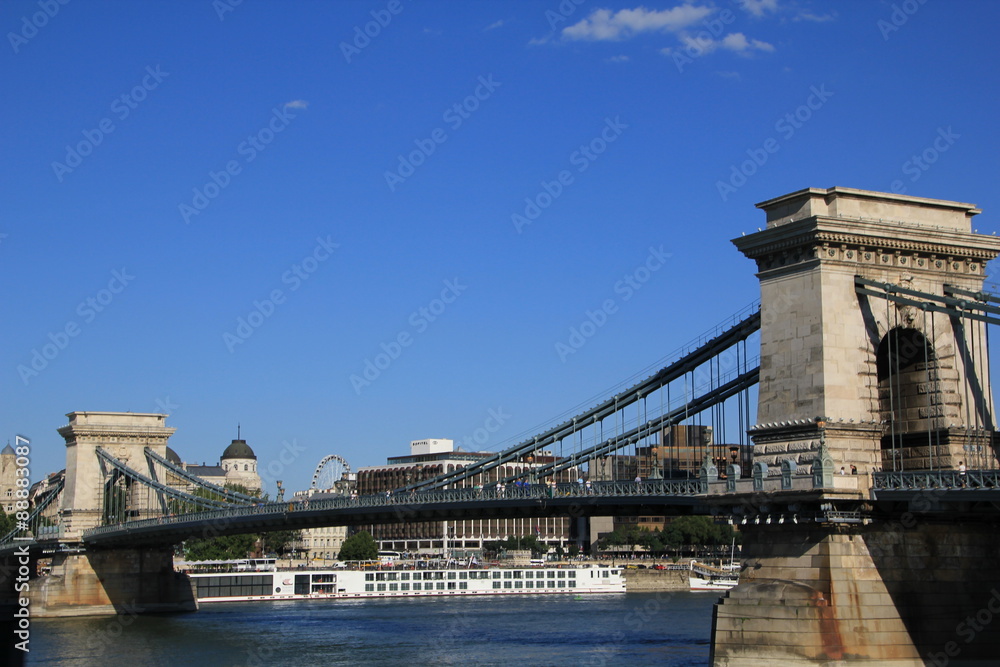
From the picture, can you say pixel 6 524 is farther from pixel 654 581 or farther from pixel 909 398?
pixel 909 398

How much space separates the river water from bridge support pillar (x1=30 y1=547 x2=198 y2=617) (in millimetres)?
2822

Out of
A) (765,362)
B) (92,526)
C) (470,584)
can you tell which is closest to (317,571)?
(470,584)

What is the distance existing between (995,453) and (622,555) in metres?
128

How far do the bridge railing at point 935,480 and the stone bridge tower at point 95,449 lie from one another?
73.5 meters

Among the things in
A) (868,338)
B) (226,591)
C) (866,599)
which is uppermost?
(868,338)

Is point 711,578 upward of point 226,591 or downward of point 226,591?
downward

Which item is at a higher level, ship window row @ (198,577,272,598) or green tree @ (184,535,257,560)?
green tree @ (184,535,257,560)

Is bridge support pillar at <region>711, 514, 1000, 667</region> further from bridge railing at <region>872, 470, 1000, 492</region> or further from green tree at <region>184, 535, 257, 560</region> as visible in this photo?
green tree at <region>184, 535, 257, 560</region>

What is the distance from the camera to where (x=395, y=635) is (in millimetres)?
71812

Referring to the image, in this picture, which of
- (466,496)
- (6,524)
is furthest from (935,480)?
(6,524)

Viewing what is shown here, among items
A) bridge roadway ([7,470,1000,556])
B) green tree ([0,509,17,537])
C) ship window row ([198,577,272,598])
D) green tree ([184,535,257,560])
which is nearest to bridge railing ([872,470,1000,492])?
bridge roadway ([7,470,1000,556])

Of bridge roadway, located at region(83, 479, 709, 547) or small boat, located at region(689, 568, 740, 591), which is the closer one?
bridge roadway, located at region(83, 479, 709, 547)

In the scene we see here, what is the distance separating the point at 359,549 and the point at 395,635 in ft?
295

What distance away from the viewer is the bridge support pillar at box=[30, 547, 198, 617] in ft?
301
